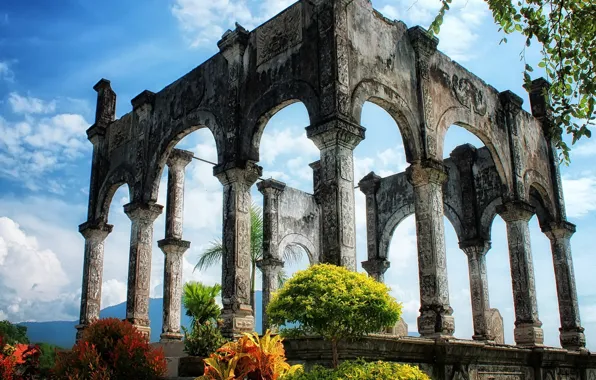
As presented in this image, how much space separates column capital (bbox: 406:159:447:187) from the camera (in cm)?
1234

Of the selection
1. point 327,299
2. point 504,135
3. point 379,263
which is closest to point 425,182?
point 504,135

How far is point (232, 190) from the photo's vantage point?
12.2m

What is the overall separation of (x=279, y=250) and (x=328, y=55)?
985 centimetres

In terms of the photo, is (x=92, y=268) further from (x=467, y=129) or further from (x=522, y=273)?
(x=522, y=273)

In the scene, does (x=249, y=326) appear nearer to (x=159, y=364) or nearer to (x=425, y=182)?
(x=159, y=364)

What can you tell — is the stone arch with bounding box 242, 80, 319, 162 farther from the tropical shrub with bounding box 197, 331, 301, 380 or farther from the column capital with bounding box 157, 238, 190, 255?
the tropical shrub with bounding box 197, 331, 301, 380

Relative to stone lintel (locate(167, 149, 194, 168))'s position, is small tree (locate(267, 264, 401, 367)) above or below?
below

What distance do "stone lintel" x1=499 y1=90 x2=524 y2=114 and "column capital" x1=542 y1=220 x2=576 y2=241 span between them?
3348 millimetres

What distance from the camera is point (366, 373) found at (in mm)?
6520

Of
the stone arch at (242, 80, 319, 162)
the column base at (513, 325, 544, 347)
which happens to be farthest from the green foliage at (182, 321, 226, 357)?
the column base at (513, 325, 544, 347)

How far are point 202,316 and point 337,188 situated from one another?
7651mm

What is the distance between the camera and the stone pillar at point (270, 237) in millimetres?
18984

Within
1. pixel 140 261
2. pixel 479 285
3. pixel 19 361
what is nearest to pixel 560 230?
pixel 479 285

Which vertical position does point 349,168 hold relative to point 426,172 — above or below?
below
